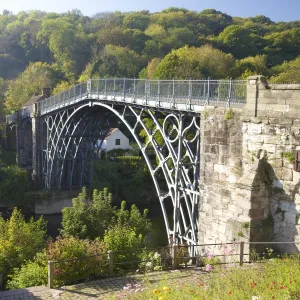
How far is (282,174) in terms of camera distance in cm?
1081

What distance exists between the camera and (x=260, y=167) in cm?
1107

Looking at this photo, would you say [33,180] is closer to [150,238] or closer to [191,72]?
[150,238]

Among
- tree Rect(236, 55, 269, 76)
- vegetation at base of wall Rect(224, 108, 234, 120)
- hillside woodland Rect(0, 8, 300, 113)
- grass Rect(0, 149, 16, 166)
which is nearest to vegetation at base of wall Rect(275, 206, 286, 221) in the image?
vegetation at base of wall Rect(224, 108, 234, 120)

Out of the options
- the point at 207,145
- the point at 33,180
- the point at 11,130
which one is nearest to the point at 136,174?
the point at 33,180

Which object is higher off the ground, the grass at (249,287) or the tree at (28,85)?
the tree at (28,85)

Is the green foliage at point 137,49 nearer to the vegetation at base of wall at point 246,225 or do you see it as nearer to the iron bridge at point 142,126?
the iron bridge at point 142,126

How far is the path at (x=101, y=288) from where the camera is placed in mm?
9828

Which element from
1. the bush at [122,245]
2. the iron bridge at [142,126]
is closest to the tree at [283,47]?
the iron bridge at [142,126]

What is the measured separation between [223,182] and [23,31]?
85847mm

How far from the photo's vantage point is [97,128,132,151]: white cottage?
46.2m

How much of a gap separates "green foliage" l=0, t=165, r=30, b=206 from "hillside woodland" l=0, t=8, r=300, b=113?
17344 mm

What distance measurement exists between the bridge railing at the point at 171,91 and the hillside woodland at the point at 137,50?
1760cm

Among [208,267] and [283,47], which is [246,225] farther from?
[283,47]

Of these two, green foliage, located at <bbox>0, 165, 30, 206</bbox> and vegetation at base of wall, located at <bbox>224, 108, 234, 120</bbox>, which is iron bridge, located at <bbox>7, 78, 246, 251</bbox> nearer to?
vegetation at base of wall, located at <bbox>224, 108, 234, 120</bbox>
